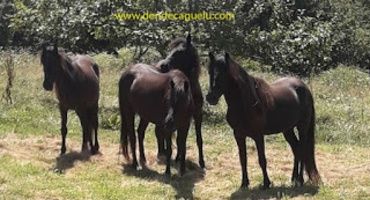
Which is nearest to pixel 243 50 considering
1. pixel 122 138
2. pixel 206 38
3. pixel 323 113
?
pixel 206 38

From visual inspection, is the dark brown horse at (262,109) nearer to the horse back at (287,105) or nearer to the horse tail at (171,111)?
the horse back at (287,105)

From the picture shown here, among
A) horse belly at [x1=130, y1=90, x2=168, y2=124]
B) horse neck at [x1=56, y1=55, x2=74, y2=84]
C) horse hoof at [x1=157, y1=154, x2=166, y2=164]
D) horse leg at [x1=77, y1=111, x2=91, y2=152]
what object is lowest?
horse hoof at [x1=157, y1=154, x2=166, y2=164]

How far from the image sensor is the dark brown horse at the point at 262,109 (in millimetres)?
6578

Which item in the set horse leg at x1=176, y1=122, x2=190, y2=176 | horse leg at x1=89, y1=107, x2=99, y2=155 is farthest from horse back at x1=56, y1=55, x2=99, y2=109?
horse leg at x1=176, y1=122, x2=190, y2=176

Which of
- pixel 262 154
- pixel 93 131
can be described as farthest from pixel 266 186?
pixel 93 131

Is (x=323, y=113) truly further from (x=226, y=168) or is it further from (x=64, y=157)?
(x=64, y=157)

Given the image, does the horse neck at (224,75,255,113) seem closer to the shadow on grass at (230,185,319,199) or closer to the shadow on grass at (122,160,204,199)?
the shadow on grass at (230,185,319,199)

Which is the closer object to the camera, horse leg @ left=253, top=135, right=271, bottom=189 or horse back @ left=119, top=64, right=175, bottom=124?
horse leg @ left=253, top=135, right=271, bottom=189

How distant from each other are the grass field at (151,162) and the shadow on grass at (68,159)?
14 mm

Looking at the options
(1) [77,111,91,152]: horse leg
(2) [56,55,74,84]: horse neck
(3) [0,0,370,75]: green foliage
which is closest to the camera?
(2) [56,55,74,84]: horse neck

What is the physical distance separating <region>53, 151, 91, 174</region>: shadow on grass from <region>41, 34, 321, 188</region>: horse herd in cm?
16

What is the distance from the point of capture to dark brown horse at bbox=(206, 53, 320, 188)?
6.58 metres

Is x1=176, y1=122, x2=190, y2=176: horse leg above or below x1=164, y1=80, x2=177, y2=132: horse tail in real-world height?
below

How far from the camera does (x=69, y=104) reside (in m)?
8.58
